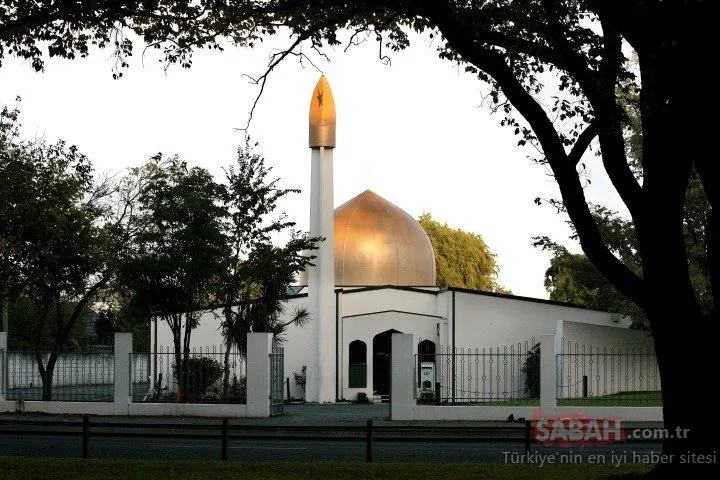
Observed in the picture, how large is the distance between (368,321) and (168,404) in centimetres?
1621

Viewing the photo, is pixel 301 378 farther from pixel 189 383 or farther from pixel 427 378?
pixel 189 383

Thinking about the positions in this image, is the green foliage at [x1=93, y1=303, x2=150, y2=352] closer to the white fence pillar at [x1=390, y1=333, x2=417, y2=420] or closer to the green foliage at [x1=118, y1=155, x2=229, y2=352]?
the green foliage at [x1=118, y1=155, x2=229, y2=352]

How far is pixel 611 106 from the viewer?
12906 millimetres

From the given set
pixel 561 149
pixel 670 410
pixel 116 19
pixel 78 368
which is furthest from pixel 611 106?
pixel 78 368

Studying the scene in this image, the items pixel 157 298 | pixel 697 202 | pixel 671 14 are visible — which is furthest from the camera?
pixel 697 202

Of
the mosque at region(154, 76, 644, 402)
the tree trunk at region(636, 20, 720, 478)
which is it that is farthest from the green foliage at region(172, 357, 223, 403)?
the tree trunk at region(636, 20, 720, 478)

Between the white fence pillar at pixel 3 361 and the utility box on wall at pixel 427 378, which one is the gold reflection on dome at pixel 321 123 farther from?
the white fence pillar at pixel 3 361

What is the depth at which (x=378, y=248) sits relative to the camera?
51.0 metres

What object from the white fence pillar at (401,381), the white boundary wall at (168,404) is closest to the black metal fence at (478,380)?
the white fence pillar at (401,381)

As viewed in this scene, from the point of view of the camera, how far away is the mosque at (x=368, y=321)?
4316 centimetres

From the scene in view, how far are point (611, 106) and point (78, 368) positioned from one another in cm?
2171

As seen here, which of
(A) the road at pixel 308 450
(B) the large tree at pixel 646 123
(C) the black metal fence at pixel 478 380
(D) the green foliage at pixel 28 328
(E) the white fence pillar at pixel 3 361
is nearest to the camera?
(B) the large tree at pixel 646 123

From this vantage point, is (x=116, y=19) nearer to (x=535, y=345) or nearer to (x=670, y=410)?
(x=670, y=410)

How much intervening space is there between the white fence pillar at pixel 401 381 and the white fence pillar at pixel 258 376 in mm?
3352
